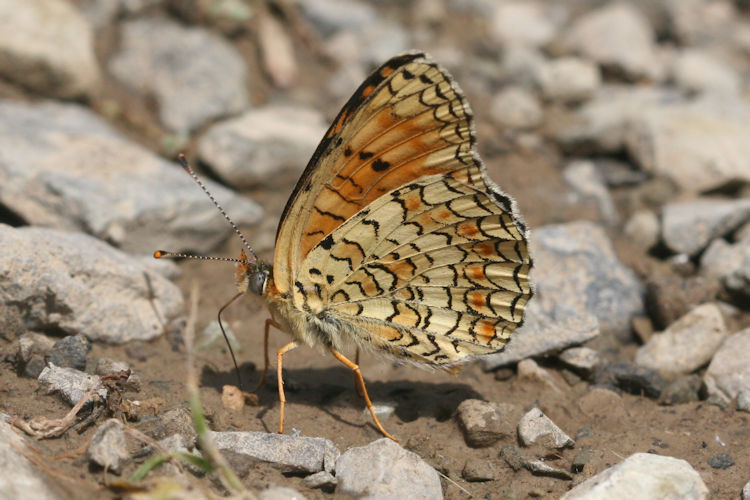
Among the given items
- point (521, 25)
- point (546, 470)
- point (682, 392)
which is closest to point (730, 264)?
point (682, 392)

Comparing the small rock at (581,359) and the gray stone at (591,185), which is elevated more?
the gray stone at (591,185)

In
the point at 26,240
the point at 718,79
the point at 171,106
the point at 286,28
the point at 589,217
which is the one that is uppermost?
the point at 286,28

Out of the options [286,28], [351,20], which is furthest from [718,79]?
[286,28]

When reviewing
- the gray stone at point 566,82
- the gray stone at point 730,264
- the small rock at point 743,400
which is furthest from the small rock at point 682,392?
the gray stone at point 566,82

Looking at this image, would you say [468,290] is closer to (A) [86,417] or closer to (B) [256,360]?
(B) [256,360]

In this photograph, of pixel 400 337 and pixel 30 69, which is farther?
pixel 30 69

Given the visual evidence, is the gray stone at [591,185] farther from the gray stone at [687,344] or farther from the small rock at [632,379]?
the small rock at [632,379]

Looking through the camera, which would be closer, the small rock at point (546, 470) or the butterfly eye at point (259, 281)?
the small rock at point (546, 470)

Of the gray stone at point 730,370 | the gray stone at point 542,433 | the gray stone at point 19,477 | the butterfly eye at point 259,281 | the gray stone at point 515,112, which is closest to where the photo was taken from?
the gray stone at point 19,477
